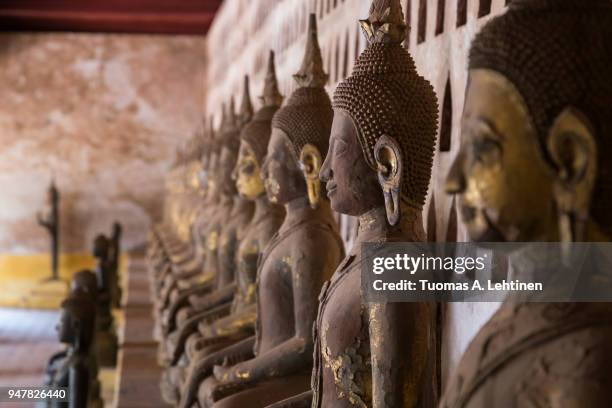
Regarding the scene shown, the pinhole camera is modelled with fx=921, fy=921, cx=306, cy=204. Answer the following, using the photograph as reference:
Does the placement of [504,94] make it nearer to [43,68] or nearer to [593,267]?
[593,267]

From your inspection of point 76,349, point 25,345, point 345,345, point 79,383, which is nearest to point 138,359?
point 76,349

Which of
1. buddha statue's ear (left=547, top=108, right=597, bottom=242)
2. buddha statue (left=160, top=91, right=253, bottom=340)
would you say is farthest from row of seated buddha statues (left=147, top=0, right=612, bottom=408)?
buddha statue (left=160, top=91, right=253, bottom=340)

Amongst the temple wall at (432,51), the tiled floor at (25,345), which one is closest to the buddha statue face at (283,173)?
the temple wall at (432,51)

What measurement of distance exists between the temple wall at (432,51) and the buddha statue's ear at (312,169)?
0.46 metres

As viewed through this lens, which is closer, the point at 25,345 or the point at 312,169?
the point at 312,169

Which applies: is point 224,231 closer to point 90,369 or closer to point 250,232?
point 250,232

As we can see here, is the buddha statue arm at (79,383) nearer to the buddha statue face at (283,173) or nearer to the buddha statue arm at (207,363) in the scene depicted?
the buddha statue arm at (207,363)

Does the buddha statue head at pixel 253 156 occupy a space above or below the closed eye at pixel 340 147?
above

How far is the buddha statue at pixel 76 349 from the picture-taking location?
5055 mm

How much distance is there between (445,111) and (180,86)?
14356 millimetres

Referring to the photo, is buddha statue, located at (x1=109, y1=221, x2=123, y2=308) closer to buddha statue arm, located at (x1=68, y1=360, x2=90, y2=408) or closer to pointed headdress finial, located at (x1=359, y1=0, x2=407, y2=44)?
buddha statue arm, located at (x1=68, y1=360, x2=90, y2=408)

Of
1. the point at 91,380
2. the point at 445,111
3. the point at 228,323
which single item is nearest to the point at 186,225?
the point at 91,380

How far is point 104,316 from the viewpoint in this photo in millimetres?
8766

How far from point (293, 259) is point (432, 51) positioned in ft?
3.33
